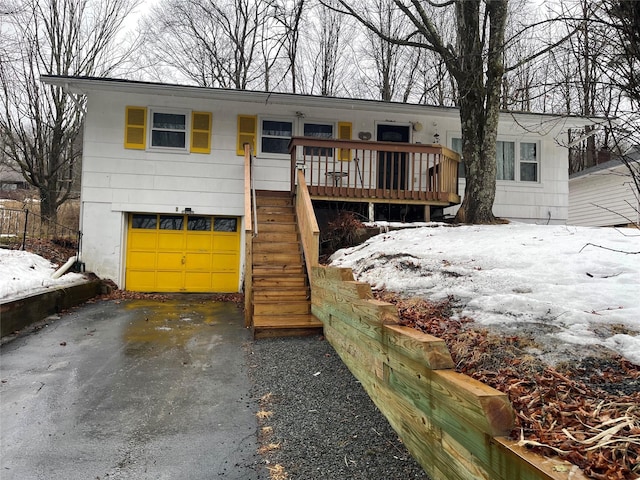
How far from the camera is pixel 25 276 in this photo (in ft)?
22.7

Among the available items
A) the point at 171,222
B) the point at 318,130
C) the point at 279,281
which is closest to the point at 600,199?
the point at 318,130

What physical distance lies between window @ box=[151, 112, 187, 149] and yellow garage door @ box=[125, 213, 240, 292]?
183cm

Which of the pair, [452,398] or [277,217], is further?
[277,217]

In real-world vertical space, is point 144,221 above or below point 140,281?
above

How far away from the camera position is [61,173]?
15.6 meters

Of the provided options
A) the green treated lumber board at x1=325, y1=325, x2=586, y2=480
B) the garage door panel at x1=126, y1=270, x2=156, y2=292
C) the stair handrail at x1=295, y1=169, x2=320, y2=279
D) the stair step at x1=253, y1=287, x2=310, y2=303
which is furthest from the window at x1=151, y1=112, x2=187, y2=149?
Answer: the green treated lumber board at x1=325, y1=325, x2=586, y2=480

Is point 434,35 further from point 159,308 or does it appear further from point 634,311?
point 159,308

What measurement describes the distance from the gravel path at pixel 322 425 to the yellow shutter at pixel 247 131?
677 centimetres

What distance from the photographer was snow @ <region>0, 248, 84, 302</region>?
604cm

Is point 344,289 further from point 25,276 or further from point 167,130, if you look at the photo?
point 167,130

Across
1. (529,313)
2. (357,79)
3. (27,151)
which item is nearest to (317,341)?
(529,313)

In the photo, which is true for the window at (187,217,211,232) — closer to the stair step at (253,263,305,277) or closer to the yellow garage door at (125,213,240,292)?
the yellow garage door at (125,213,240,292)

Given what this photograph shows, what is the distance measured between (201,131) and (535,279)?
8674mm

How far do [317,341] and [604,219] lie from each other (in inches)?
596
